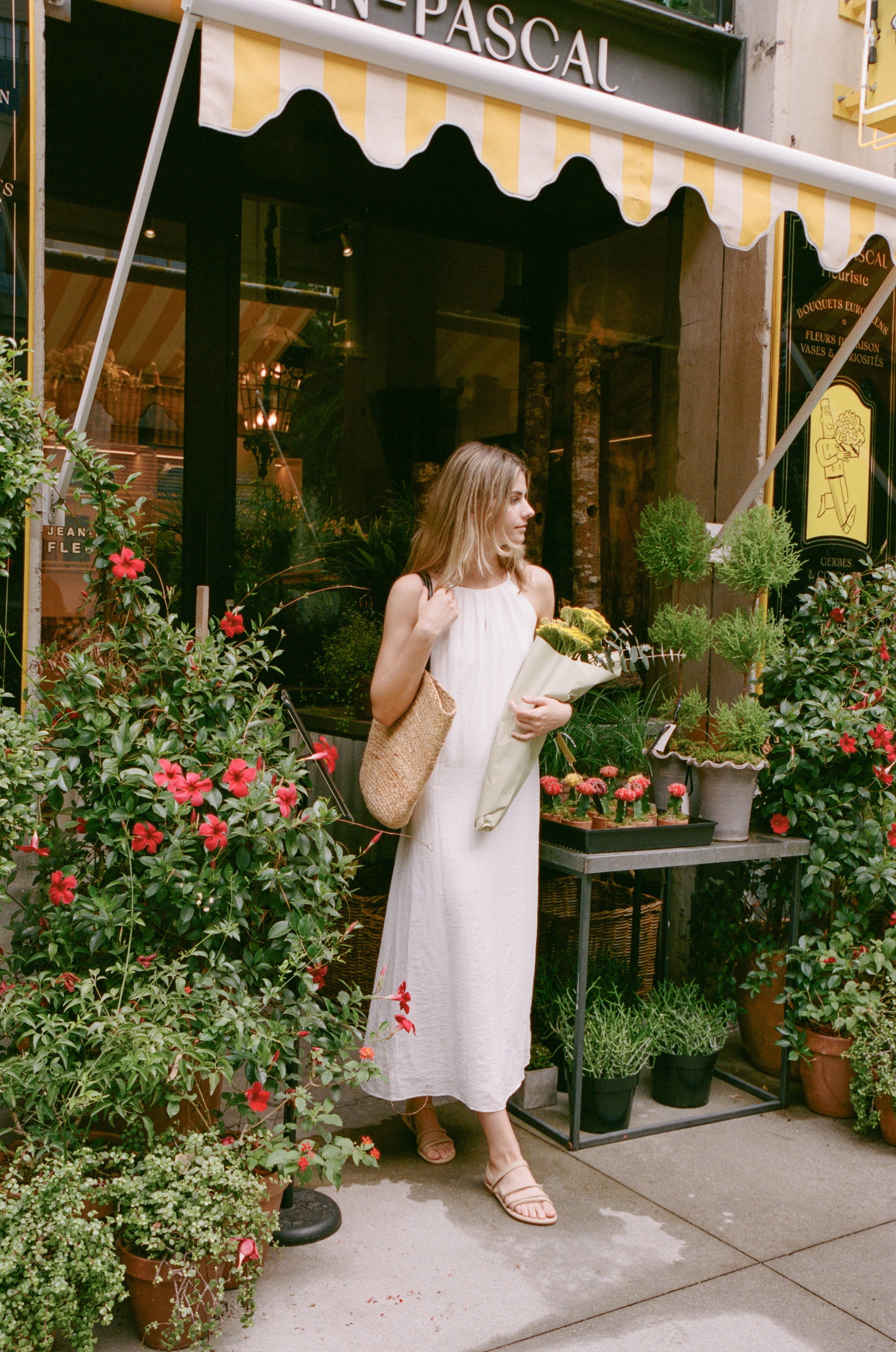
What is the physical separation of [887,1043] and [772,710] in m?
1.15

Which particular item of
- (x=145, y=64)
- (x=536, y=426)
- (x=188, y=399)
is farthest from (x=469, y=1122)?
(x=145, y=64)

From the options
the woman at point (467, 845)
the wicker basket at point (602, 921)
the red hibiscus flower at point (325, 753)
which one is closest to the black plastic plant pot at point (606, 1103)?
the woman at point (467, 845)

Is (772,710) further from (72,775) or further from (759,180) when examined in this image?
(72,775)

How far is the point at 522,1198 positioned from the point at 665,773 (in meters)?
1.49

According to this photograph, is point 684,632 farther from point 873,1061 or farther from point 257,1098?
point 257,1098

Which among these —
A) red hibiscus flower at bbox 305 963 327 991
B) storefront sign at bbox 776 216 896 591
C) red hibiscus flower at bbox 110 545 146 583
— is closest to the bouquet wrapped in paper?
red hibiscus flower at bbox 305 963 327 991

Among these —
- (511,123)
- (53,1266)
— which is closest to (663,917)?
(53,1266)

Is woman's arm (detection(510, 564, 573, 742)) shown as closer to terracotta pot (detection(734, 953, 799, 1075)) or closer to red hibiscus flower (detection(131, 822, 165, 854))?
red hibiscus flower (detection(131, 822, 165, 854))

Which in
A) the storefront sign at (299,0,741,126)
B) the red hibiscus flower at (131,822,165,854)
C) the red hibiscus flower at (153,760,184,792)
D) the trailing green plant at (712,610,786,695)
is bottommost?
the red hibiscus flower at (131,822,165,854)

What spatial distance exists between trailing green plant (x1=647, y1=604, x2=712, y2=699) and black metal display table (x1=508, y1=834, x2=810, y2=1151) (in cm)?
71

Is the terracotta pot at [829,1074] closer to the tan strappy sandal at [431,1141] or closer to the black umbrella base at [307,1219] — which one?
the tan strappy sandal at [431,1141]

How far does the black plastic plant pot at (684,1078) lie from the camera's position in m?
3.85

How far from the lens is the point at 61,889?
265 centimetres

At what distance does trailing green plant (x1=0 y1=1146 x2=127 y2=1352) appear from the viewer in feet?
7.44
